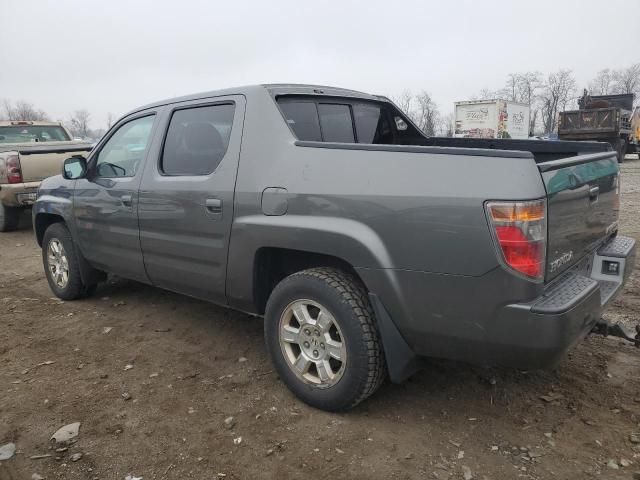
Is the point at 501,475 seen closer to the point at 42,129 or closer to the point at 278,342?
the point at 278,342

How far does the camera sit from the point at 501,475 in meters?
2.39

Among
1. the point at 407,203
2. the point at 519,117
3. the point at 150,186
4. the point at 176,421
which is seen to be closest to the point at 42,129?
the point at 150,186

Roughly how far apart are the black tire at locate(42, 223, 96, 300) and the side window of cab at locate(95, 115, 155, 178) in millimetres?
822

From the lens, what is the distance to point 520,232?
2.21 metres

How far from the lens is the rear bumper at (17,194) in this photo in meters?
8.36

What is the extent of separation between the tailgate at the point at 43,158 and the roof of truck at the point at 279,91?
5.42 meters

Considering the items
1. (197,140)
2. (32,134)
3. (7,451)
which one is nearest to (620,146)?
(32,134)

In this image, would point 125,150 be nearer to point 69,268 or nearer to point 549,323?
point 69,268

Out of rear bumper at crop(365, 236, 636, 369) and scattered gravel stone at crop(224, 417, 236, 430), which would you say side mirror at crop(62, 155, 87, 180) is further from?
rear bumper at crop(365, 236, 636, 369)

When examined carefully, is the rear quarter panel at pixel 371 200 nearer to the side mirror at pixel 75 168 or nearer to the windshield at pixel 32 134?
the side mirror at pixel 75 168

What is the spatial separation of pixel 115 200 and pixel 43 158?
5551mm

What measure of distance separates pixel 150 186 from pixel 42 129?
8712mm

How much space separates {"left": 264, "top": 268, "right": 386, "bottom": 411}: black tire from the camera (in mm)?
2666

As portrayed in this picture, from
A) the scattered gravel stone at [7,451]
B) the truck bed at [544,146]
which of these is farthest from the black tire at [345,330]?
the truck bed at [544,146]
